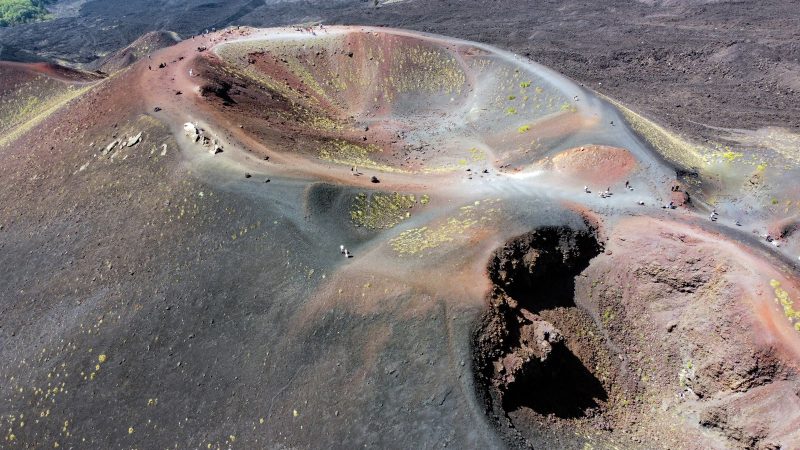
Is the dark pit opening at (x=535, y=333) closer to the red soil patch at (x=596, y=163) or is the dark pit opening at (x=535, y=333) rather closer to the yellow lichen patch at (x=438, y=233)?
the yellow lichen patch at (x=438, y=233)

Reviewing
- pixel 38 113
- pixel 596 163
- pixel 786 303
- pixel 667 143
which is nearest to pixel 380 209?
pixel 596 163

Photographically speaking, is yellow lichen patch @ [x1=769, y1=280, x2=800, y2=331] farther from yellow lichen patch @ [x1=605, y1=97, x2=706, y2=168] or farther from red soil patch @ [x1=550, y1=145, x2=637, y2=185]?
yellow lichen patch @ [x1=605, y1=97, x2=706, y2=168]

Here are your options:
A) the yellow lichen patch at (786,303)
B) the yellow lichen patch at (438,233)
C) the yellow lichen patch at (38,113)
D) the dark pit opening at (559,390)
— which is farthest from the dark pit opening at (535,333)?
the yellow lichen patch at (38,113)

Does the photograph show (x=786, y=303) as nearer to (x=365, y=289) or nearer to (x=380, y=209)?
(x=365, y=289)

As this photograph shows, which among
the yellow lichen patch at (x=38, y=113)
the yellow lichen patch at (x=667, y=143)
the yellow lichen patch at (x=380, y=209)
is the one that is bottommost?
the yellow lichen patch at (x=667, y=143)

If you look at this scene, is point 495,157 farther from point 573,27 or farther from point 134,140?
point 573,27

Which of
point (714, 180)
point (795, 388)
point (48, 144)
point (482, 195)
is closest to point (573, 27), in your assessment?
point (714, 180)
